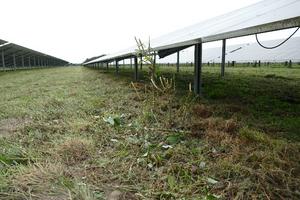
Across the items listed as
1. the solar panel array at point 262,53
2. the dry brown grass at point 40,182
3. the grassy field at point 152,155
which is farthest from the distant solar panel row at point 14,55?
the dry brown grass at point 40,182

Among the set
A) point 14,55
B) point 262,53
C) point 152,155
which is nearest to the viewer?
point 152,155

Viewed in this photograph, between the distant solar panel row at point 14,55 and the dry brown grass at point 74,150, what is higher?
the distant solar panel row at point 14,55

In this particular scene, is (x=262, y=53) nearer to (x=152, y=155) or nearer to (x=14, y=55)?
(x=14, y=55)

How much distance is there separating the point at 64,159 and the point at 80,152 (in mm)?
156

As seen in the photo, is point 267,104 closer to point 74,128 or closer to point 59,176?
point 74,128

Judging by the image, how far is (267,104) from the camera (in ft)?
16.6

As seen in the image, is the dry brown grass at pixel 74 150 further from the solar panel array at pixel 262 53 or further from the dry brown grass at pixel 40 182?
the solar panel array at pixel 262 53

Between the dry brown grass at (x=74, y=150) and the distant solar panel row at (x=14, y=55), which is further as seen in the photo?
the distant solar panel row at (x=14, y=55)

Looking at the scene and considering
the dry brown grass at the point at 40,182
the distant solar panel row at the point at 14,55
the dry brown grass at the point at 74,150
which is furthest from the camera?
the distant solar panel row at the point at 14,55

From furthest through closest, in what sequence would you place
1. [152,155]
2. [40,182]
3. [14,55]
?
[14,55], [152,155], [40,182]

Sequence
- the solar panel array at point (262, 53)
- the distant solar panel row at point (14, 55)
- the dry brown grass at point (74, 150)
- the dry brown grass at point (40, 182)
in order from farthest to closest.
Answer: the distant solar panel row at point (14, 55), the solar panel array at point (262, 53), the dry brown grass at point (74, 150), the dry brown grass at point (40, 182)

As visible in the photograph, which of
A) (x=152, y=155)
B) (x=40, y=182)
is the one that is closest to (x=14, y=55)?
(x=152, y=155)

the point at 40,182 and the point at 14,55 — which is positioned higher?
the point at 14,55

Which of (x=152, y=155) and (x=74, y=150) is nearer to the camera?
(x=152, y=155)
